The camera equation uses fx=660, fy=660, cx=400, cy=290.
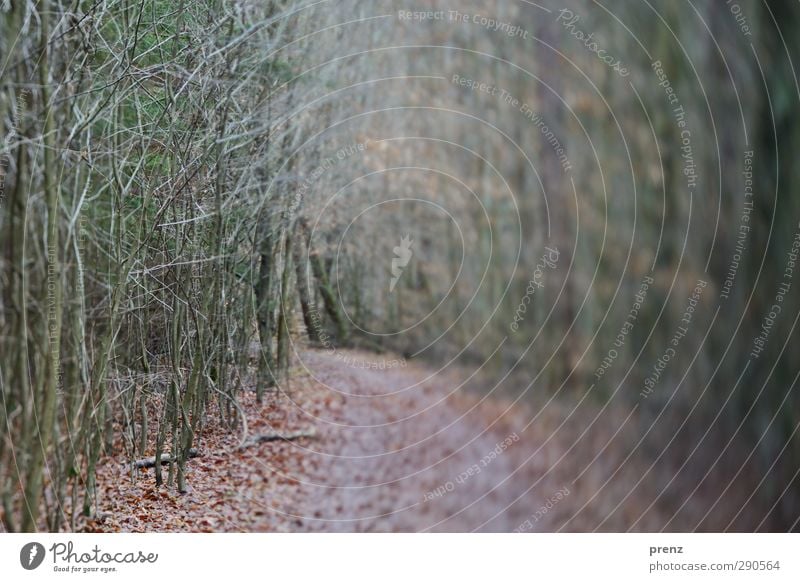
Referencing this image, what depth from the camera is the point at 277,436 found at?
254 cm

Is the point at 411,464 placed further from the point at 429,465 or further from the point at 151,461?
the point at 151,461

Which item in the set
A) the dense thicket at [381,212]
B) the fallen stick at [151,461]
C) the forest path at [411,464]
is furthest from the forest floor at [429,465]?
the fallen stick at [151,461]

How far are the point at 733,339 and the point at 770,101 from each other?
95 centimetres

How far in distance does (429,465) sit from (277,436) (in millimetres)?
620

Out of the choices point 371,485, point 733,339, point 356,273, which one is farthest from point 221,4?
point 733,339

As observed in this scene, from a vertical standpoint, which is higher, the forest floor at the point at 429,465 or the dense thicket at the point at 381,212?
the dense thicket at the point at 381,212

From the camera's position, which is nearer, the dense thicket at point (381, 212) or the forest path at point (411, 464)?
the dense thicket at point (381, 212)

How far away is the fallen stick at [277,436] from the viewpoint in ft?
8.18

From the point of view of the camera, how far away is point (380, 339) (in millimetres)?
2582

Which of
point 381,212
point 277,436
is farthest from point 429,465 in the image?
point 381,212

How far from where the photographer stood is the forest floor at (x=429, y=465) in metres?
A: 2.55

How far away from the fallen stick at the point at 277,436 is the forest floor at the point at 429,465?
14mm

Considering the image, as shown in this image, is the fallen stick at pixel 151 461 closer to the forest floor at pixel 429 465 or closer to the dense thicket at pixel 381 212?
the dense thicket at pixel 381 212
